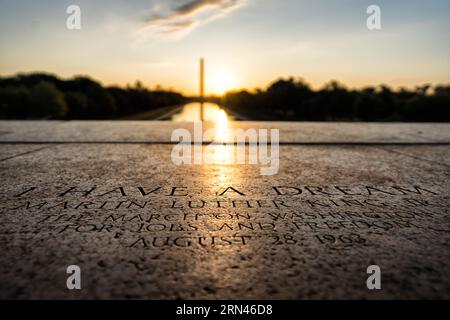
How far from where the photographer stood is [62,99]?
65438mm

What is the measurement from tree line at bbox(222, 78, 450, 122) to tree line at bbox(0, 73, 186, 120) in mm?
38948

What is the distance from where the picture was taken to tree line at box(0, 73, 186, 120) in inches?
2291

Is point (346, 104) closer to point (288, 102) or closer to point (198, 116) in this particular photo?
point (288, 102)

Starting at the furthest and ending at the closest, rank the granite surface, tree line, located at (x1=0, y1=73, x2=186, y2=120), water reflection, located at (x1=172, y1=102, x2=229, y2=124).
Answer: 1. tree line, located at (x1=0, y1=73, x2=186, y2=120)
2. water reflection, located at (x1=172, y1=102, x2=229, y2=124)
3. the granite surface

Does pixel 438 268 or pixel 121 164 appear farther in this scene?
pixel 121 164

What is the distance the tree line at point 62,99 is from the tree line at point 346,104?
128 feet

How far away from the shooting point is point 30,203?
2752 millimetres

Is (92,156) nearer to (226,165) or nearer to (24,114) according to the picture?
(226,165)

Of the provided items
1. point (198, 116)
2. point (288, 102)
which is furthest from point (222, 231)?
point (288, 102)

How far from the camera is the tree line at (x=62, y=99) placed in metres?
58.2

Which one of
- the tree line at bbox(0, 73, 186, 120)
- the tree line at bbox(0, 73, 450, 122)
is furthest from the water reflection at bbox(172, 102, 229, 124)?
the tree line at bbox(0, 73, 186, 120)

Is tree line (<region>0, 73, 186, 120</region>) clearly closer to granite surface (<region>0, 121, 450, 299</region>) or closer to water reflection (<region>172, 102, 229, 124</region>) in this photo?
water reflection (<region>172, 102, 229, 124</region>)

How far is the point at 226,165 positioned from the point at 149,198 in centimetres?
177
